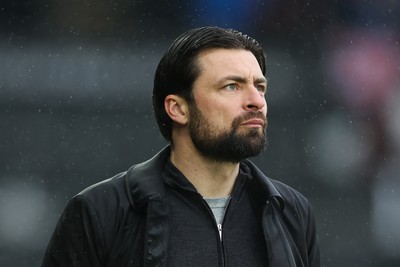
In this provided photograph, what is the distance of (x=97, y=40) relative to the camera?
549 inches

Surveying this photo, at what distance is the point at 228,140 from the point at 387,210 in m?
9.75

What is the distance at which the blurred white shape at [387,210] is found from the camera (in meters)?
11.4

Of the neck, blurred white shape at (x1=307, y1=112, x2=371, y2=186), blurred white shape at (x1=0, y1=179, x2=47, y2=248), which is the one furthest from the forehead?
blurred white shape at (x1=307, y1=112, x2=371, y2=186)

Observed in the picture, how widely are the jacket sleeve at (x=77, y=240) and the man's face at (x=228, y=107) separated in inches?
19.5

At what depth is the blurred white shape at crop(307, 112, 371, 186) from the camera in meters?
12.7

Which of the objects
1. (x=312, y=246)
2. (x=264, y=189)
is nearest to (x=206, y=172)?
(x=264, y=189)

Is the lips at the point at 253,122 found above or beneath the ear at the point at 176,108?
beneath

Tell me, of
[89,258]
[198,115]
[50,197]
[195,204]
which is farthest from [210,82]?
[50,197]

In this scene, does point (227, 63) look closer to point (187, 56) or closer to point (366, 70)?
point (187, 56)

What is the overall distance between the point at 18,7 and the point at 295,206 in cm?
1186

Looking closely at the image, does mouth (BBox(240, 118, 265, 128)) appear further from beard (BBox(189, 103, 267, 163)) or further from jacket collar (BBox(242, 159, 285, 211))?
jacket collar (BBox(242, 159, 285, 211))

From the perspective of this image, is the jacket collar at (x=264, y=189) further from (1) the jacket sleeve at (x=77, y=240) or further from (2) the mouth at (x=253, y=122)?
(1) the jacket sleeve at (x=77, y=240)

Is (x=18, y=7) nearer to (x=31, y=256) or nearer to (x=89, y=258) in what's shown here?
(x=31, y=256)

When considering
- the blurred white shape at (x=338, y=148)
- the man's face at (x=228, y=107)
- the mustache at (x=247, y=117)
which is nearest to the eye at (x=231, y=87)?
the man's face at (x=228, y=107)
